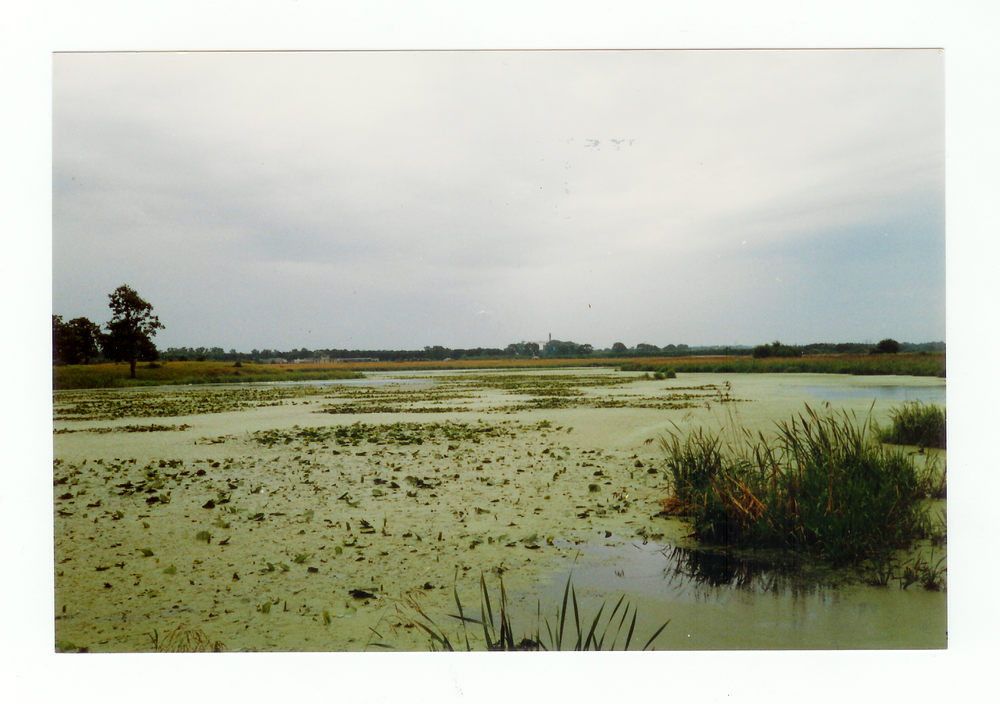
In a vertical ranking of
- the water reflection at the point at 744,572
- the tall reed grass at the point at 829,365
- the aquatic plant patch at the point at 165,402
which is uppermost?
the tall reed grass at the point at 829,365

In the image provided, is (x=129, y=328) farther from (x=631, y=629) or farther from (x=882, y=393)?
(x=882, y=393)

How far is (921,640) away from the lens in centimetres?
244

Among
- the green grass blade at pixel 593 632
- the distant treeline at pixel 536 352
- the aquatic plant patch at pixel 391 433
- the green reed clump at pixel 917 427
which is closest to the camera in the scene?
the green grass blade at pixel 593 632

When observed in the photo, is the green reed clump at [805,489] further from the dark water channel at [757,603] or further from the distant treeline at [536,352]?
the distant treeline at [536,352]

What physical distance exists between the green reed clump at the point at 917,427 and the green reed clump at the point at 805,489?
0.10 meters

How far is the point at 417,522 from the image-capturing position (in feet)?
8.50

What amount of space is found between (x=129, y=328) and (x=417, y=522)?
78.2 inches

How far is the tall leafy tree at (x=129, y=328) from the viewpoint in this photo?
8.65ft

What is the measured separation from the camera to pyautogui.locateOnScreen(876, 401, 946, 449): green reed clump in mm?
2572

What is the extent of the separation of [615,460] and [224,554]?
7.42 ft

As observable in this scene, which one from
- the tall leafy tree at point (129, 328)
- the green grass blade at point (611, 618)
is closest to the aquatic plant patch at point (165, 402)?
the tall leafy tree at point (129, 328)
